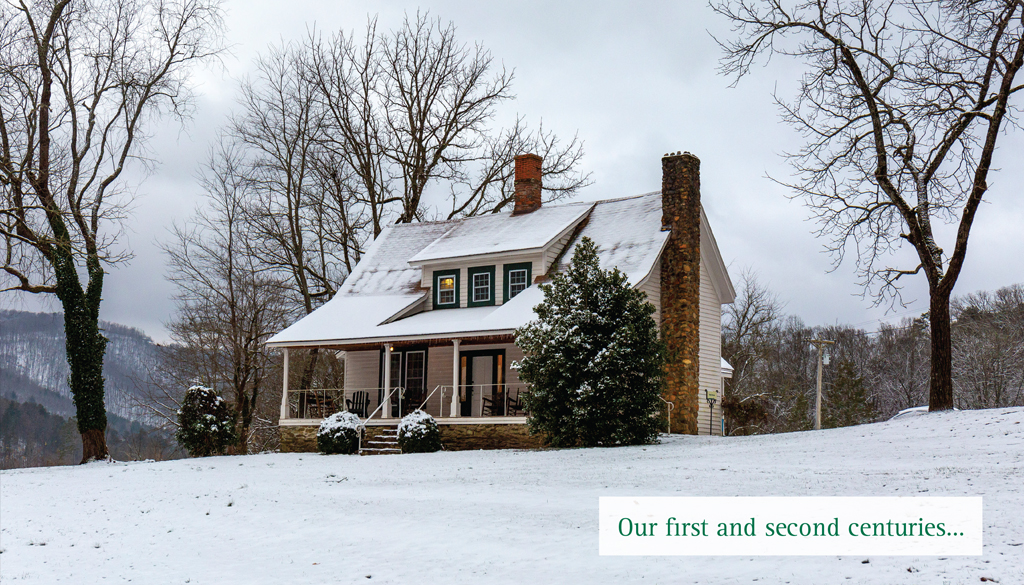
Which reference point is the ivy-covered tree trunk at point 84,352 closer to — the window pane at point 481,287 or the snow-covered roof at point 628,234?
the window pane at point 481,287

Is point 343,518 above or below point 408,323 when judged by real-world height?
below

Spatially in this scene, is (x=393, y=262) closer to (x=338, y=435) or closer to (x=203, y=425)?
(x=338, y=435)

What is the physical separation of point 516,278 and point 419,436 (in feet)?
18.3

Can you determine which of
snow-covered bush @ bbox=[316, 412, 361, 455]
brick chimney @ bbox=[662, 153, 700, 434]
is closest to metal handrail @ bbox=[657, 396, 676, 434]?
brick chimney @ bbox=[662, 153, 700, 434]

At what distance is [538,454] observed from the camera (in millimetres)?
17516

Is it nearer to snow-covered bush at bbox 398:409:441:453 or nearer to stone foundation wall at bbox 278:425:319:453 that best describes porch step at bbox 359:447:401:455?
snow-covered bush at bbox 398:409:441:453

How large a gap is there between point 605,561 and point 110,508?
8623 millimetres

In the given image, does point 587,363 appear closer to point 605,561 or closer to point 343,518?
point 343,518

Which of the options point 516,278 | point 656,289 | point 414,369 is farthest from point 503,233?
point 656,289

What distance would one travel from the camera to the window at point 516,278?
78.7 ft

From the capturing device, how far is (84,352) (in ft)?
74.0

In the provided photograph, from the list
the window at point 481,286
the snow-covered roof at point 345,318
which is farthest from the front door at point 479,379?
the snow-covered roof at point 345,318

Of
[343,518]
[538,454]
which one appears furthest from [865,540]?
[538,454]

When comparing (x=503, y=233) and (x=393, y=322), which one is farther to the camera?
(x=503, y=233)
